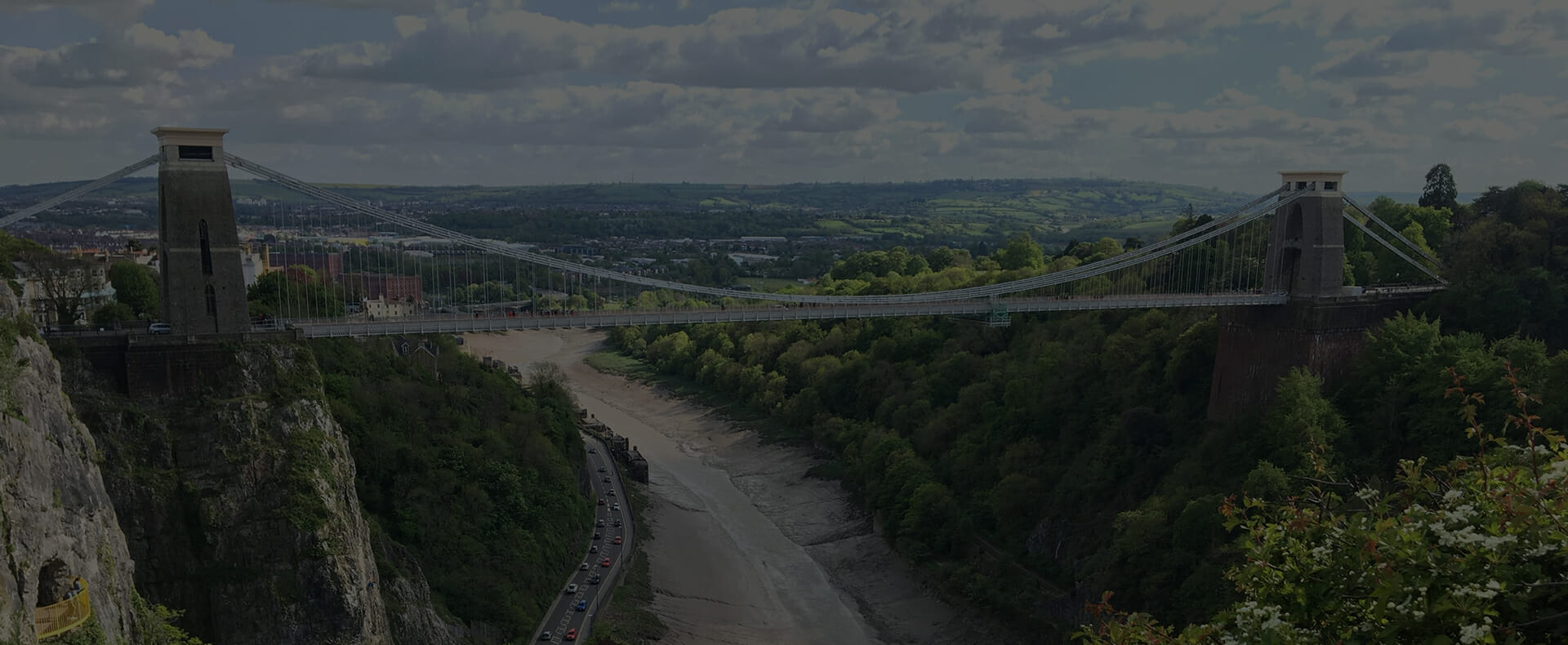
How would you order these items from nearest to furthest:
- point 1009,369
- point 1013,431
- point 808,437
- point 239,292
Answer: point 239,292
point 1013,431
point 1009,369
point 808,437

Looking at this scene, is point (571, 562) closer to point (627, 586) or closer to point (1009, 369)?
point (627, 586)

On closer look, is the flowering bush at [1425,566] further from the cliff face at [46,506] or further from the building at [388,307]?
the building at [388,307]

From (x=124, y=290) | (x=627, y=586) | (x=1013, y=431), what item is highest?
(x=124, y=290)

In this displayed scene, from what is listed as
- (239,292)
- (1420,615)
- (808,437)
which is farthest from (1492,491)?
(808,437)

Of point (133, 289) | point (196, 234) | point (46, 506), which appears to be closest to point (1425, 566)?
point (46, 506)

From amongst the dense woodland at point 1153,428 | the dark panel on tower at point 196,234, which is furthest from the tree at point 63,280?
the dense woodland at point 1153,428

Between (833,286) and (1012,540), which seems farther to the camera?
(833,286)

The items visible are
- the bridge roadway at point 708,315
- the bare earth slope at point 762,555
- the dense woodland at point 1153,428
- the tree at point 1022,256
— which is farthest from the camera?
the tree at point 1022,256

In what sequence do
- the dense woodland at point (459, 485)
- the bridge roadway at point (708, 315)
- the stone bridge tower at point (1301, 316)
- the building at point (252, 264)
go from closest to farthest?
1. the bridge roadway at point (708, 315)
2. the dense woodland at point (459, 485)
3. the stone bridge tower at point (1301, 316)
4. the building at point (252, 264)
